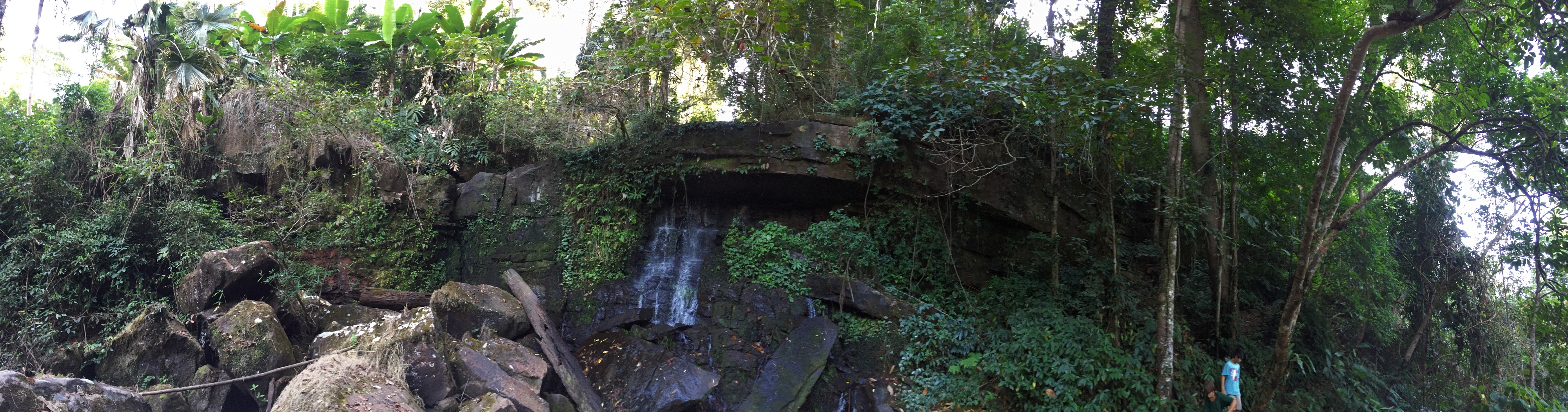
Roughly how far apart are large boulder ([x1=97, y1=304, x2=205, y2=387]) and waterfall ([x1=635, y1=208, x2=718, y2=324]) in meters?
4.55

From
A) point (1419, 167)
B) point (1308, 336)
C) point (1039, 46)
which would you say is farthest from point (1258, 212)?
point (1039, 46)

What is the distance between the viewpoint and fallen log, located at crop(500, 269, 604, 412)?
23.7ft

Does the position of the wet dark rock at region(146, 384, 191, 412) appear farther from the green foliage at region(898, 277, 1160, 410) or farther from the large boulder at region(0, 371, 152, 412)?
the green foliage at region(898, 277, 1160, 410)

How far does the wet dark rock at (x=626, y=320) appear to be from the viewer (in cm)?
873

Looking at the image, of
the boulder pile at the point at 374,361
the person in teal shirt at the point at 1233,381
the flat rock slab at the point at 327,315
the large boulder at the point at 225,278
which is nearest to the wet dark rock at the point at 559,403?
the boulder pile at the point at 374,361

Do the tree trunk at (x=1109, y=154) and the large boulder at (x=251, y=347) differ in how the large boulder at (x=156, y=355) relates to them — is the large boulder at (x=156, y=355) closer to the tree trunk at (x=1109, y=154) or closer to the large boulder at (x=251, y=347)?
the large boulder at (x=251, y=347)

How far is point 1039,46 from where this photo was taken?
31.7 feet

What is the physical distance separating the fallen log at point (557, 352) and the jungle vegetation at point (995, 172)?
84 centimetres

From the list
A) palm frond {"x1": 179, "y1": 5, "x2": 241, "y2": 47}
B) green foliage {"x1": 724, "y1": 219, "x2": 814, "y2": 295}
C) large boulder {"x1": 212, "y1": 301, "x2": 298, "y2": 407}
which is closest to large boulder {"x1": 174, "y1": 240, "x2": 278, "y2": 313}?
large boulder {"x1": 212, "y1": 301, "x2": 298, "y2": 407}

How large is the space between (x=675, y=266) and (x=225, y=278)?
4.93 m

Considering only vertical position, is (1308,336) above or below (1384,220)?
below

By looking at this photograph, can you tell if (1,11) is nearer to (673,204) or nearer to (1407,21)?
(673,204)

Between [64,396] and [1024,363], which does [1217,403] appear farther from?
[64,396]

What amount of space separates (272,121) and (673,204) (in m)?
6.00
